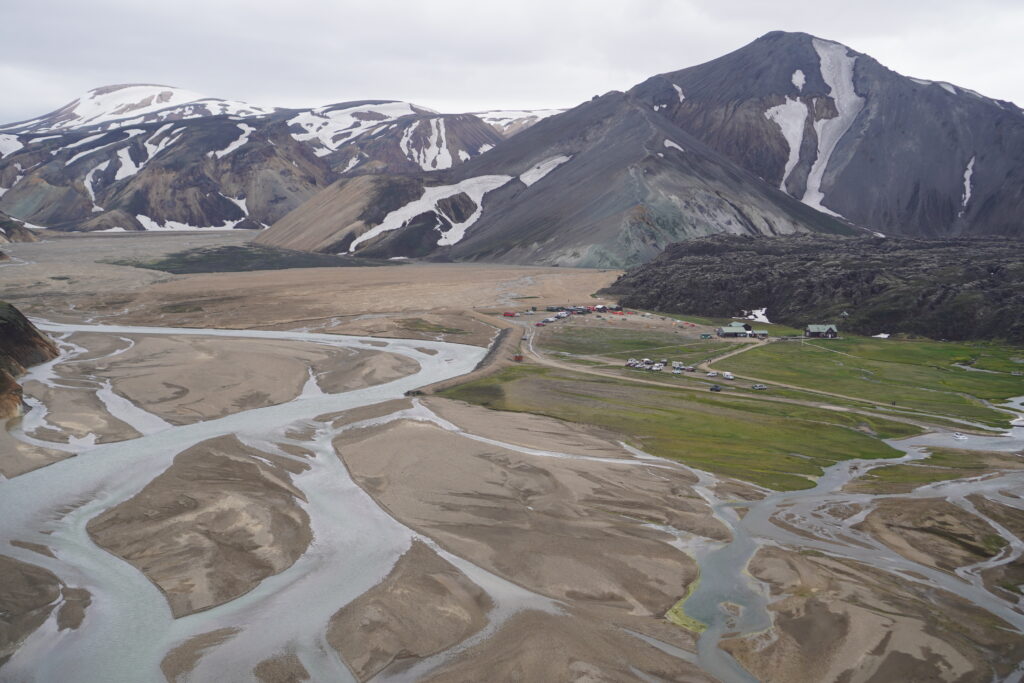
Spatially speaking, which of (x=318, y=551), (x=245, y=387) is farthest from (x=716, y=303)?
(x=318, y=551)

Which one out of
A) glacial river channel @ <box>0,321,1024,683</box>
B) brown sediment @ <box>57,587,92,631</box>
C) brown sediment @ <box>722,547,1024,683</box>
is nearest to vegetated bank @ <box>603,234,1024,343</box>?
glacial river channel @ <box>0,321,1024,683</box>

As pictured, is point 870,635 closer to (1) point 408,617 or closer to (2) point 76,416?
(1) point 408,617

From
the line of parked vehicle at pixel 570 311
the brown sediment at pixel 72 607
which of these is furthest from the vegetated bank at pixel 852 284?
the brown sediment at pixel 72 607

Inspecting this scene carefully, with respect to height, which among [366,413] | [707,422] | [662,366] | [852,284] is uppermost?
[852,284]

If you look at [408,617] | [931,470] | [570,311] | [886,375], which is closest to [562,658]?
[408,617]

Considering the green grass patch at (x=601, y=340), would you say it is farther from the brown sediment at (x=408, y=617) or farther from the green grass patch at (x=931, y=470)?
the brown sediment at (x=408, y=617)

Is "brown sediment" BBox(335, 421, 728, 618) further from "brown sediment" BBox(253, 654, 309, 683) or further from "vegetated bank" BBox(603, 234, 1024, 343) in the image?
"vegetated bank" BBox(603, 234, 1024, 343)
